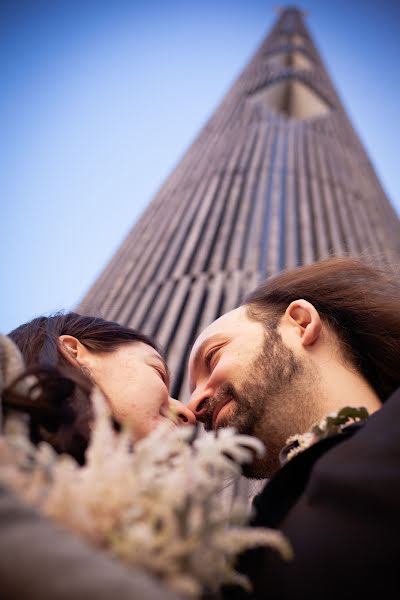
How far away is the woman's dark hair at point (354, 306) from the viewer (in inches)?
68.4

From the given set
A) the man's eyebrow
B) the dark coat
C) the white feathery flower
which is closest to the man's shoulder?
the dark coat

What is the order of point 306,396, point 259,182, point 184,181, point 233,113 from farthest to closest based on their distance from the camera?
point 233,113
point 184,181
point 259,182
point 306,396

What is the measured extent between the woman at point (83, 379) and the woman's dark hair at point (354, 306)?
0.50m

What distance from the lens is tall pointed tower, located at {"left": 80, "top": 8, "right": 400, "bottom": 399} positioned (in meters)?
3.80

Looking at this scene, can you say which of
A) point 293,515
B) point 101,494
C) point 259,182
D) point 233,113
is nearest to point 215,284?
point 259,182

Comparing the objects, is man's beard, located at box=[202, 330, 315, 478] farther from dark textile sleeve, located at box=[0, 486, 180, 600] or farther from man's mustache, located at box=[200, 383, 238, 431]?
dark textile sleeve, located at box=[0, 486, 180, 600]

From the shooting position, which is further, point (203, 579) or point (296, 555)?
point (296, 555)

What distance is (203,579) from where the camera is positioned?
25.0 inches

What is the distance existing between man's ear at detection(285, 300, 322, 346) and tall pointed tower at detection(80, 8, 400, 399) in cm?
129

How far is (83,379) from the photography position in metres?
1.08

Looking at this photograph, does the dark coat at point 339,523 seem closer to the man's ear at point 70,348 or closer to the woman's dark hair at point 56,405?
the woman's dark hair at point 56,405

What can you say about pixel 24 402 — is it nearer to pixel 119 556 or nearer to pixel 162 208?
pixel 119 556

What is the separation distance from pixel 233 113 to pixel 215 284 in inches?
150

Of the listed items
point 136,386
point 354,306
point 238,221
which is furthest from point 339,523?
point 238,221
